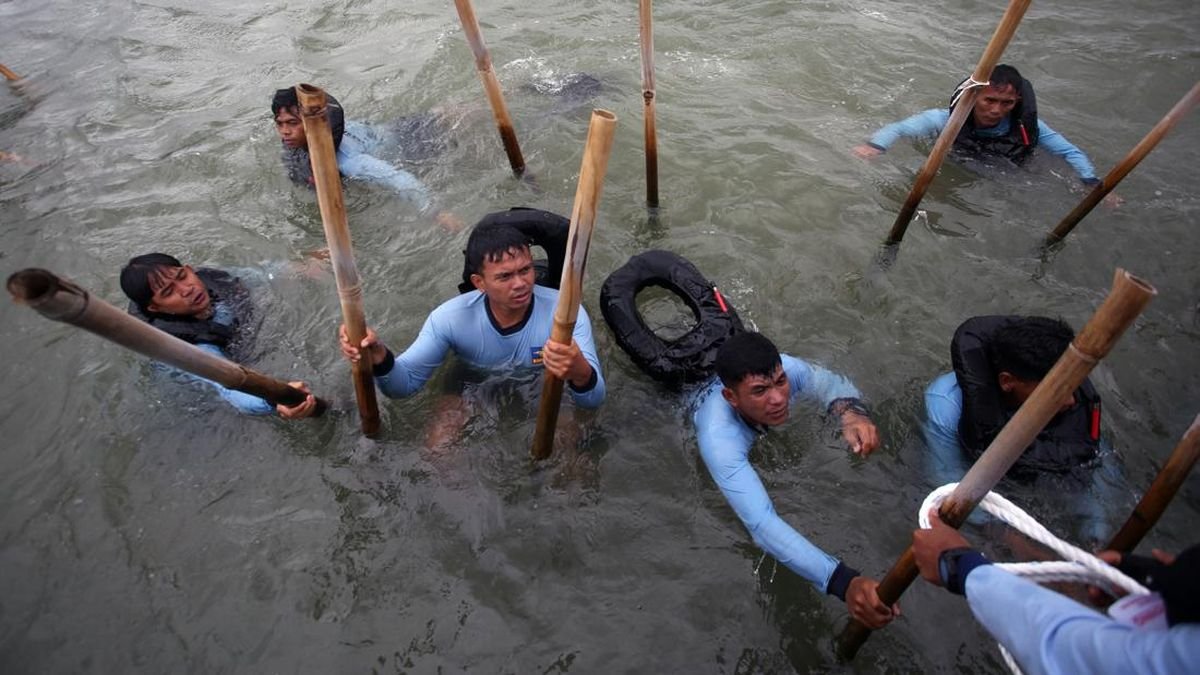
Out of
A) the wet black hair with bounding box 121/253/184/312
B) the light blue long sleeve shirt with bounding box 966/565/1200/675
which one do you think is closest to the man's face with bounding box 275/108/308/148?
the wet black hair with bounding box 121/253/184/312

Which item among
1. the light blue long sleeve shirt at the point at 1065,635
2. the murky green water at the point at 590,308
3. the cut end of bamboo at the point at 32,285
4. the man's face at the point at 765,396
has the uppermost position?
the cut end of bamboo at the point at 32,285

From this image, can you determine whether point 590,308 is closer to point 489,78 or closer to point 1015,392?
point 489,78

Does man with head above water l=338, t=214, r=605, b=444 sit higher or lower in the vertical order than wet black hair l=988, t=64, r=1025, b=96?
lower

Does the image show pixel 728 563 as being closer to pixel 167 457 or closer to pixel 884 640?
pixel 884 640

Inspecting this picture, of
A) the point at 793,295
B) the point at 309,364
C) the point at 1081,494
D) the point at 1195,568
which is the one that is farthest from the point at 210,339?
the point at 1081,494

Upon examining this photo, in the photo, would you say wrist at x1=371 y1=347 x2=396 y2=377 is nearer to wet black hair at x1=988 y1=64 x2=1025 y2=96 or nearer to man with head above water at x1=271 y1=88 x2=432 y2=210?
man with head above water at x1=271 y1=88 x2=432 y2=210

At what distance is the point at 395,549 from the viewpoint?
14.1 ft

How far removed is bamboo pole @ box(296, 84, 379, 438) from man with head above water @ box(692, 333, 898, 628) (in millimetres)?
2122

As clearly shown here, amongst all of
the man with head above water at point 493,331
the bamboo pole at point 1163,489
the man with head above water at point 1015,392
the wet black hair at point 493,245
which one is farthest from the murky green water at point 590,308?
the wet black hair at point 493,245

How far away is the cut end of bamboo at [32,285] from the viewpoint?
215 centimetres

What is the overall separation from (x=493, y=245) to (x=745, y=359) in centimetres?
171

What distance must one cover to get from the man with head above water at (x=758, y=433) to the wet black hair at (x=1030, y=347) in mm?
890

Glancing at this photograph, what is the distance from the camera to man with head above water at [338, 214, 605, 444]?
4.11 m

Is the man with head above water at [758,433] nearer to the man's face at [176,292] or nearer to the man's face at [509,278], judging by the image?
the man's face at [509,278]
